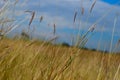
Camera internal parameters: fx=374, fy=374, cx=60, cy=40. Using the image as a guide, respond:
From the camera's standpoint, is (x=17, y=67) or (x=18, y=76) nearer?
(x=18, y=76)

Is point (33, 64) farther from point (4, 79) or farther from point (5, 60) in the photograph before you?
point (4, 79)

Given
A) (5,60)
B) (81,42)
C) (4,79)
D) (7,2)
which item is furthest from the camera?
(7,2)

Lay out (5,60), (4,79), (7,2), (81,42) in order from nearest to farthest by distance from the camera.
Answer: (81,42)
(4,79)
(5,60)
(7,2)

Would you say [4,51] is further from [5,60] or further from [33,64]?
[33,64]

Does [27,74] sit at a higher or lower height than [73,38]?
lower

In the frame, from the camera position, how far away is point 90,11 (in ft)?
8.52

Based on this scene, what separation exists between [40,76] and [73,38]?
467 mm

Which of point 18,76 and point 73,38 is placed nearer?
point 18,76

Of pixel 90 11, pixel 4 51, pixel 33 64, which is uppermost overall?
pixel 90 11

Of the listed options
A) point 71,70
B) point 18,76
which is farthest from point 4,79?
point 71,70

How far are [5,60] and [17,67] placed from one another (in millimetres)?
96

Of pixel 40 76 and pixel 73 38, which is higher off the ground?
pixel 73 38

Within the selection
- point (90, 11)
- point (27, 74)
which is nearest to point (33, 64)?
point (27, 74)

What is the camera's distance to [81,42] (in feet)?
7.11
